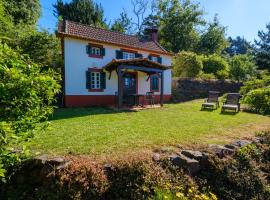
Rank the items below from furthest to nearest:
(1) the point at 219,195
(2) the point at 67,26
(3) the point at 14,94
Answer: (2) the point at 67,26
(1) the point at 219,195
(3) the point at 14,94

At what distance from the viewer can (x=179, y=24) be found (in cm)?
3784

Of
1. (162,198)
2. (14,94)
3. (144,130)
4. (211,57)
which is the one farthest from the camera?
(211,57)

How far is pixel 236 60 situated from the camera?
30.6m

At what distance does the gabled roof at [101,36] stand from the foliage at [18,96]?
12.1 m

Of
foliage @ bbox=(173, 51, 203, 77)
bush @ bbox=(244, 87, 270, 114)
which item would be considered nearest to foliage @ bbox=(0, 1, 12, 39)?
bush @ bbox=(244, 87, 270, 114)

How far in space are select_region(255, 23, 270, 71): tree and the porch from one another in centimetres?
1301

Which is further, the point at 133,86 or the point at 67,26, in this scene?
the point at 133,86

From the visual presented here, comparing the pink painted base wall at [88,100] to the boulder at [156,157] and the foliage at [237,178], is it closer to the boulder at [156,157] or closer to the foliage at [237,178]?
the boulder at [156,157]

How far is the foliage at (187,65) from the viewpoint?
24913mm

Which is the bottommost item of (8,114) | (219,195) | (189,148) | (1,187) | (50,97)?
(219,195)

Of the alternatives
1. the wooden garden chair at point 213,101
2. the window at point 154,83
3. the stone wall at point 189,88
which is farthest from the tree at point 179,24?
the wooden garden chair at point 213,101

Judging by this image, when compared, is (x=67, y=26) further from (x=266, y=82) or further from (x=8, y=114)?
(x=266, y=82)

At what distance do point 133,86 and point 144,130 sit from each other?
11.1 m

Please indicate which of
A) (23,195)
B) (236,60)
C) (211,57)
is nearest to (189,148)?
(23,195)
